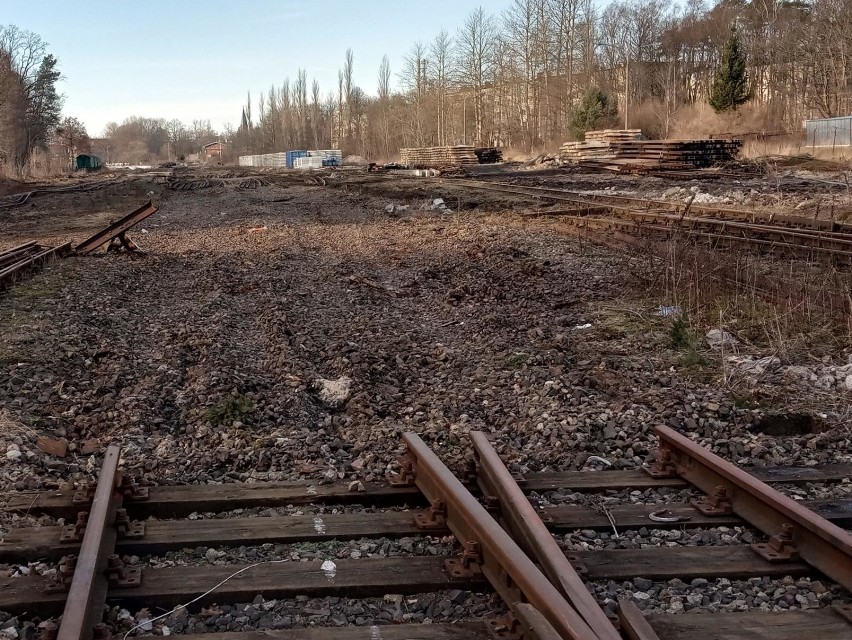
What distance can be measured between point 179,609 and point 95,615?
12.7 inches

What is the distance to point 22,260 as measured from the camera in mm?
13836

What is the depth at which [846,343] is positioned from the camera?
6969 millimetres

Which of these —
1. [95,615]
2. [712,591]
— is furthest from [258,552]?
[712,591]

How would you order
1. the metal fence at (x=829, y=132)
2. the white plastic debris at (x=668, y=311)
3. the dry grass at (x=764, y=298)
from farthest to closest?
the metal fence at (x=829, y=132)
the white plastic debris at (x=668, y=311)
the dry grass at (x=764, y=298)

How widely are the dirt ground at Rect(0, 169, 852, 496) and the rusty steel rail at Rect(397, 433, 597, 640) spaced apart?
0.46m

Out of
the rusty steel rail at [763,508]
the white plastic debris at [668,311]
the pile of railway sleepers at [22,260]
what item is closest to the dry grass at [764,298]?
the white plastic debris at [668,311]

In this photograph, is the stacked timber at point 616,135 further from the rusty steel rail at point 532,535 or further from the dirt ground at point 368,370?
the rusty steel rail at point 532,535

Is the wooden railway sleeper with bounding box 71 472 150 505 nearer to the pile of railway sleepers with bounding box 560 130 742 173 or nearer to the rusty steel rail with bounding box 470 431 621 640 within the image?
the rusty steel rail with bounding box 470 431 621 640

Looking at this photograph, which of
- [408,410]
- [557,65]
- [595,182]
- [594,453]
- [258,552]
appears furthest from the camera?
[557,65]

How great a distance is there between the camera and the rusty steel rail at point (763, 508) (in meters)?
3.42

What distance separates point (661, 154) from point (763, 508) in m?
33.1

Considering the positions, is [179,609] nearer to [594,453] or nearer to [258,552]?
[258,552]

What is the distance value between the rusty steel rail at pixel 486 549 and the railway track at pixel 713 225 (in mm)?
6793

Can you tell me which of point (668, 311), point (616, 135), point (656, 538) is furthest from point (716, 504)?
point (616, 135)
